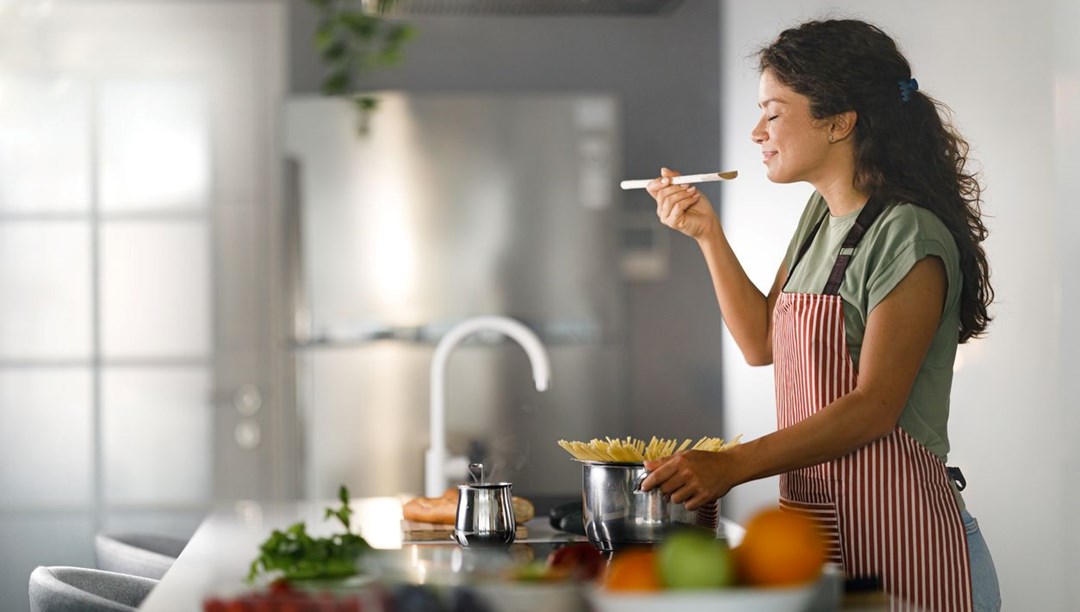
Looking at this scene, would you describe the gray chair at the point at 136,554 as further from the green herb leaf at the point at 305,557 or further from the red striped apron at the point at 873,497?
the red striped apron at the point at 873,497

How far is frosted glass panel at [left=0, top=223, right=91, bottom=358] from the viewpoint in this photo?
381 centimetres

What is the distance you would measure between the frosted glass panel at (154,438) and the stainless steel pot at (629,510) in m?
2.54

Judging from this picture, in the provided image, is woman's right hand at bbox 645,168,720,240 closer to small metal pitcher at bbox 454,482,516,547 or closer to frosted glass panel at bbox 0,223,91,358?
A: small metal pitcher at bbox 454,482,516,547

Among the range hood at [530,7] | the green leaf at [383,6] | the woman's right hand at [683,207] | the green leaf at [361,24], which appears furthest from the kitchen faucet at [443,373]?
the green leaf at [361,24]

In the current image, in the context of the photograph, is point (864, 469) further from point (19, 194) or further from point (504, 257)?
point (19, 194)

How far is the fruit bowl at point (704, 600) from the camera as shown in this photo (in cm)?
99

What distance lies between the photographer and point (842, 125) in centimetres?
182

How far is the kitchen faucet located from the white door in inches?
64.0

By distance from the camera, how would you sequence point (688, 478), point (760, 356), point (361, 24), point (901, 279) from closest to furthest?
point (688, 478), point (901, 279), point (760, 356), point (361, 24)

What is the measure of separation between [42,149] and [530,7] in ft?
5.37

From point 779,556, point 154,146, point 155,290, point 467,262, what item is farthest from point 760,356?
point 154,146

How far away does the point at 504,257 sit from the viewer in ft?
11.5

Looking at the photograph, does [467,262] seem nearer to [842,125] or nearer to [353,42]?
[353,42]

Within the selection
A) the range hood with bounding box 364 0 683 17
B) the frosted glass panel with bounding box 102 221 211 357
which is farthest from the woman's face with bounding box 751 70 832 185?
the frosted glass panel with bounding box 102 221 211 357
